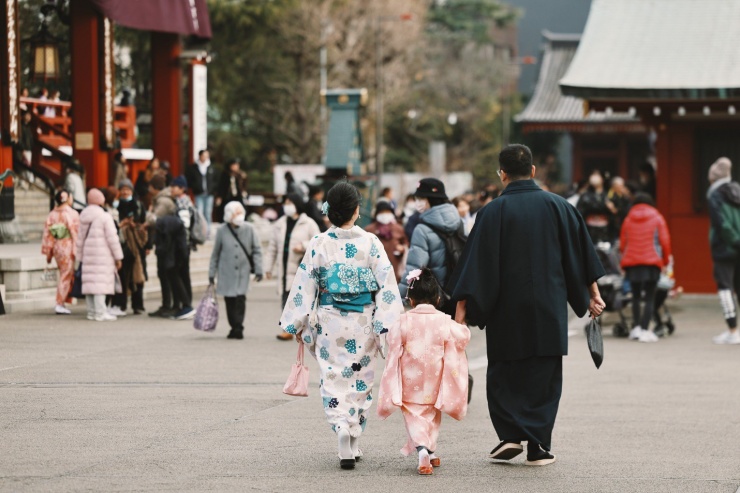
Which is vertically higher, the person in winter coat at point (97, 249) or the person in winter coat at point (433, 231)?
the person in winter coat at point (433, 231)

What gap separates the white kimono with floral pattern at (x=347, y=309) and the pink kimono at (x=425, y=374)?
142 mm

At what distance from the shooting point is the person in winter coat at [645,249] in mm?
15406

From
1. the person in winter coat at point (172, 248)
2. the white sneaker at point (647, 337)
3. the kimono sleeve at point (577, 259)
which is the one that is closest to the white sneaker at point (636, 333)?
the white sneaker at point (647, 337)

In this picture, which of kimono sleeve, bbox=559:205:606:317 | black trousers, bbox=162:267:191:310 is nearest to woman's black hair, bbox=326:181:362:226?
kimono sleeve, bbox=559:205:606:317

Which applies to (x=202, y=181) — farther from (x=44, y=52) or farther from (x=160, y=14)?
(x=44, y=52)

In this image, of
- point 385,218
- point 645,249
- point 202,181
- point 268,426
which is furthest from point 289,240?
point 202,181

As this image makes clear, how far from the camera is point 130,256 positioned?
16938 mm

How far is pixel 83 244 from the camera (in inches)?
635

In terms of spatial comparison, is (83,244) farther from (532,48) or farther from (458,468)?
(532,48)

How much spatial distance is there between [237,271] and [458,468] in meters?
7.23

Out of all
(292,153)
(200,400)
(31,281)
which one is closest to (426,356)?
(200,400)

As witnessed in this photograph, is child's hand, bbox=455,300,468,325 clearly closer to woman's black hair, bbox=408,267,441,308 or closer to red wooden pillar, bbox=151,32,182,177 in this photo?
woman's black hair, bbox=408,267,441,308

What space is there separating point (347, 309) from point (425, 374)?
61 centimetres

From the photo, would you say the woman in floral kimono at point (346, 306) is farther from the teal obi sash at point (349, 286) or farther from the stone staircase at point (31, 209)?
the stone staircase at point (31, 209)
